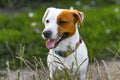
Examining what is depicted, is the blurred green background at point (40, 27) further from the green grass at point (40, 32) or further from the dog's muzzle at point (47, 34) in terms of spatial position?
the dog's muzzle at point (47, 34)

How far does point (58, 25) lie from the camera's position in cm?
462

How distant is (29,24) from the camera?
8023 millimetres

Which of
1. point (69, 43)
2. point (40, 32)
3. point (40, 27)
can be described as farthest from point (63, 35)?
point (40, 27)

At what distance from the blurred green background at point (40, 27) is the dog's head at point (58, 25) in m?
1.70

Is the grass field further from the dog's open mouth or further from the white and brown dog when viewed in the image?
the dog's open mouth

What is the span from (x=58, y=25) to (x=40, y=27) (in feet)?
10.6

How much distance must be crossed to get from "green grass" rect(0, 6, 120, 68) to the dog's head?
1.80 m

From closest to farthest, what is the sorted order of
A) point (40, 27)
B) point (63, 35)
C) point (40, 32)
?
point (63, 35), point (40, 32), point (40, 27)

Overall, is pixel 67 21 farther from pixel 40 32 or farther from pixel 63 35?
pixel 40 32

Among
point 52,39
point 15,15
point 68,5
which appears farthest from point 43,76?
point 68,5

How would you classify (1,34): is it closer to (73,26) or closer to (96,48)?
(96,48)

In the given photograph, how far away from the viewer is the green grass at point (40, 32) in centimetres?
682

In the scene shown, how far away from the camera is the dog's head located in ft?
15.0

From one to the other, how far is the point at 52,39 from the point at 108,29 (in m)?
3.27
